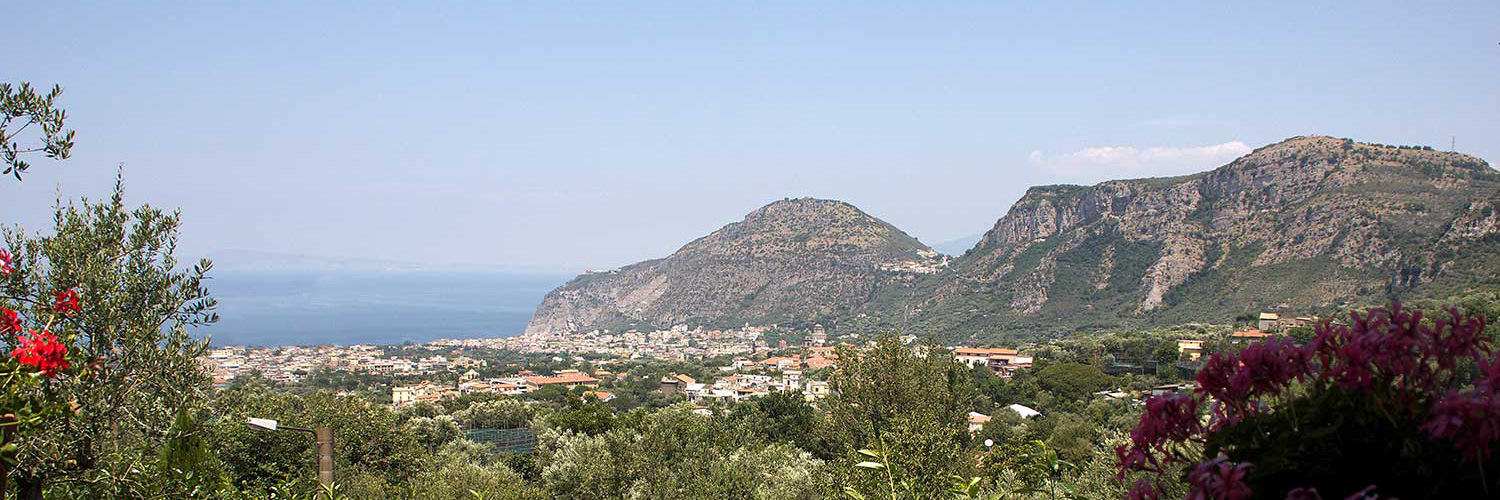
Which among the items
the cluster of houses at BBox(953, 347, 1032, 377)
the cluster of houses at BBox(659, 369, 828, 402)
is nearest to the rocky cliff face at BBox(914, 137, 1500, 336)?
the cluster of houses at BBox(953, 347, 1032, 377)

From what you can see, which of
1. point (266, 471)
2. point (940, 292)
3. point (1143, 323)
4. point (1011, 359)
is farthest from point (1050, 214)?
point (266, 471)

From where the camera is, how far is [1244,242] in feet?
234

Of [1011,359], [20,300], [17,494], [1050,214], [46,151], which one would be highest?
[1050,214]

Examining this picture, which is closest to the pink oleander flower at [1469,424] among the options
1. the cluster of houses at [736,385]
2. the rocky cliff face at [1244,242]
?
the cluster of houses at [736,385]

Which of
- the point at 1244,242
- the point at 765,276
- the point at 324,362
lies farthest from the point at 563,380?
the point at 765,276

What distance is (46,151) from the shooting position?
4.20 m

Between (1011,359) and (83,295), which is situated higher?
(83,295)

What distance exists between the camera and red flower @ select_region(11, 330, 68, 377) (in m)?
2.96

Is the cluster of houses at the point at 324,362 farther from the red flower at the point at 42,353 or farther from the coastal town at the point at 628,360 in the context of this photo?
the red flower at the point at 42,353

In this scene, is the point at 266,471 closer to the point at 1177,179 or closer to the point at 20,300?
the point at 20,300

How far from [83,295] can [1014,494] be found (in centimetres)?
708

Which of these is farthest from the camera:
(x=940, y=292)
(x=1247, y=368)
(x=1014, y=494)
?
(x=940, y=292)

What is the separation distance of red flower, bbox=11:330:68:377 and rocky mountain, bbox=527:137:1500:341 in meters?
20.5

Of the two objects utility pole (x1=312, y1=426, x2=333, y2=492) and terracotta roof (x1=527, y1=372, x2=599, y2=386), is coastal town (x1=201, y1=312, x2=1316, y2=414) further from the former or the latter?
utility pole (x1=312, y1=426, x2=333, y2=492)
